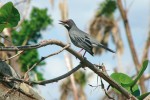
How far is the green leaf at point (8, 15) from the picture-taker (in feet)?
7.37

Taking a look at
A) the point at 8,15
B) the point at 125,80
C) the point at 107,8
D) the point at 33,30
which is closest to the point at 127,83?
the point at 125,80

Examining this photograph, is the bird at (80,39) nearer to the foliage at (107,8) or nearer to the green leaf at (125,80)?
the green leaf at (125,80)

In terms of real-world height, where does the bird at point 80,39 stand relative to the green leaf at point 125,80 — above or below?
above

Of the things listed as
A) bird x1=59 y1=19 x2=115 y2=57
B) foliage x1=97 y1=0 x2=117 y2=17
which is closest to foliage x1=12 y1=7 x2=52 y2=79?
foliage x1=97 y1=0 x2=117 y2=17

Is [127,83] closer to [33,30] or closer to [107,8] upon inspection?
[33,30]

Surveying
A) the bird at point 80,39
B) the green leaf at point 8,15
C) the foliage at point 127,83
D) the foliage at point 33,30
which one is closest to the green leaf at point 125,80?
the foliage at point 127,83

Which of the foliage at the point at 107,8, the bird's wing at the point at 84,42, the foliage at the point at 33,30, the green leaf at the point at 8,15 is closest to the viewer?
the green leaf at the point at 8,15

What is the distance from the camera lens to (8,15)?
7.41 ft

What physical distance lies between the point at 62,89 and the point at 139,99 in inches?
1322

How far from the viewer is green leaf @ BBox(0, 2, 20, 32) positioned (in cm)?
225

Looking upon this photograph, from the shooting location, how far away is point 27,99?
2.60 metres

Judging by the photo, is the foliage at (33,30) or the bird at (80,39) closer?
the bird at (80,39)

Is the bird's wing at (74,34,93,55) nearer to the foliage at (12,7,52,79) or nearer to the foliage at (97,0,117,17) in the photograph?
the foliage at (12,7,52,79)

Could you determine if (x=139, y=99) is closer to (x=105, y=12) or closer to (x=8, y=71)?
(x=8, y=71)
